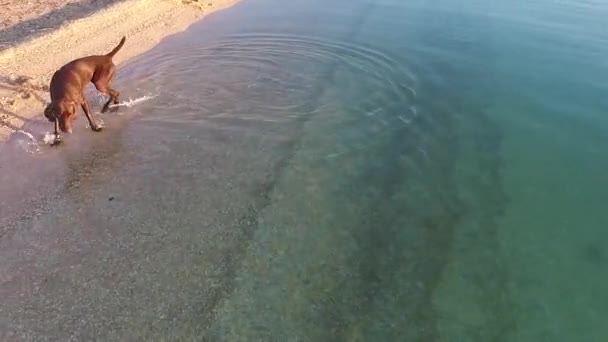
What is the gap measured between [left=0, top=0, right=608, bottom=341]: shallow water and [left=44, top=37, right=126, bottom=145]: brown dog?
0.56 m

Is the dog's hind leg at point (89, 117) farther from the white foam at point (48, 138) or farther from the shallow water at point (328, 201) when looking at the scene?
the white foam at point (48, 138)

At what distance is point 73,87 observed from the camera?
330 inches

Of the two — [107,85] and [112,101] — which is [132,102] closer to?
[112,101]

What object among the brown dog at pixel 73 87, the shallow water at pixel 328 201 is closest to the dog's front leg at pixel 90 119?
the brown dog at pixel 73 87

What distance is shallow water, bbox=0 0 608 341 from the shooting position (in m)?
5.59

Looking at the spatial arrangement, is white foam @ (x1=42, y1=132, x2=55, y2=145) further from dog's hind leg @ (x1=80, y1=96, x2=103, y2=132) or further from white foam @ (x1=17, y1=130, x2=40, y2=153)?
dog's hind leg @ (x1=80, y1=96, x2=103, y2=132)

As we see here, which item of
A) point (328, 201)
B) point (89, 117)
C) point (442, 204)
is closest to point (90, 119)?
point (89, 117)

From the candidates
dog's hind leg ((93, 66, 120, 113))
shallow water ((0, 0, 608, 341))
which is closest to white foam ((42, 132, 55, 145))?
shallow water ((0, 0, 608, 341))

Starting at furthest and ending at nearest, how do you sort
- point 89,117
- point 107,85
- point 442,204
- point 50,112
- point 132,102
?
point 132,102 → point 107,85 → point 89,117 → point 50,112 → point 442,204

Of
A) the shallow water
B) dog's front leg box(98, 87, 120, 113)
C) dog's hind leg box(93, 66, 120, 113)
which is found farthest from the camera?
dog's front leg box(98, 87, 120, 113)

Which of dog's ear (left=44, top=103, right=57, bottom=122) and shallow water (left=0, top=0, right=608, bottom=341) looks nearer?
shallow water (left=0, top=0, right=608, bottom=341)

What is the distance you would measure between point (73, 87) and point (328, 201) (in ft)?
15.2

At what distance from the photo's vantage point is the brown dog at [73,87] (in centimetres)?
816

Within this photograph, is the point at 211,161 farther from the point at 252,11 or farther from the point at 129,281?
the point at 252,11
